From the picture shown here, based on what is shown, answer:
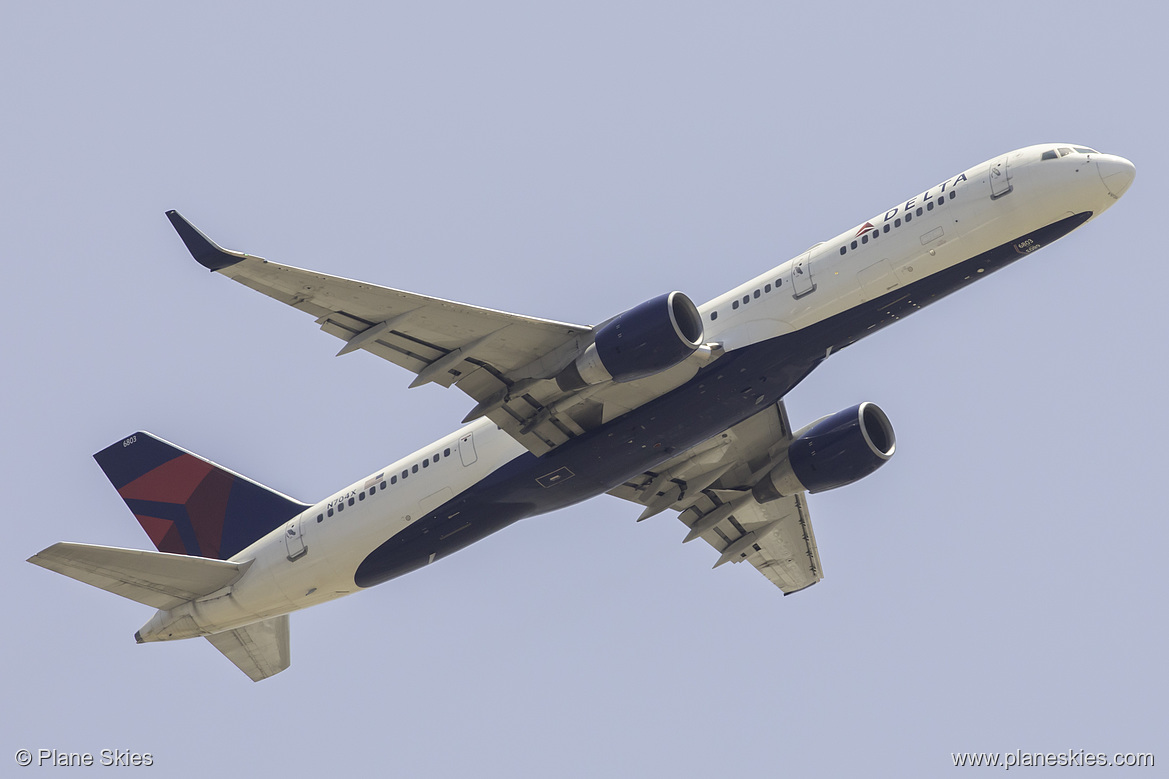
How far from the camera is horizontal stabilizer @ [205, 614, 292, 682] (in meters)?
41.1

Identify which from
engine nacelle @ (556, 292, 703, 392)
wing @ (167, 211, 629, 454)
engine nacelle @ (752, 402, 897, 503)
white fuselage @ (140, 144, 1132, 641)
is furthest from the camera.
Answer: engine nacelle @ (752, 402, 897, 503)

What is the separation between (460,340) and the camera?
109ft

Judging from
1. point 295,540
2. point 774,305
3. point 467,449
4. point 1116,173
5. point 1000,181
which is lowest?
point 295,540

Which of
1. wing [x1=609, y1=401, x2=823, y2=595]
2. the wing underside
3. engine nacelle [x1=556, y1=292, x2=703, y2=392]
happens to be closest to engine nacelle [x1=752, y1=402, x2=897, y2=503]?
wing [x1=609, y1=401, x2=823, y2=595]

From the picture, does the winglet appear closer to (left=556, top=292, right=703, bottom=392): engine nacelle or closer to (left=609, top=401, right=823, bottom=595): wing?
(left=556, top=292, right=703, bottom=392): engine nacelle

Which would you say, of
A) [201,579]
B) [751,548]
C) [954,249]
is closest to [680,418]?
[954,249]

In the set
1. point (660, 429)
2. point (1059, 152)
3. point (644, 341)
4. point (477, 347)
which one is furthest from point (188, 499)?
point (1059, 152)

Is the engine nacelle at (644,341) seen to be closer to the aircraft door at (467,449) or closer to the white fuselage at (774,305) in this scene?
the white fuselage at (774,305)

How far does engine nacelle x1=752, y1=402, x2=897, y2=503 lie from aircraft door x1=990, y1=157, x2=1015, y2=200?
8472mm

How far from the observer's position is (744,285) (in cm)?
3462

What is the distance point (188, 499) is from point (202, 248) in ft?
49.9

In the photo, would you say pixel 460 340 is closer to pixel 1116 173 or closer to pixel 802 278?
pixel 802 278

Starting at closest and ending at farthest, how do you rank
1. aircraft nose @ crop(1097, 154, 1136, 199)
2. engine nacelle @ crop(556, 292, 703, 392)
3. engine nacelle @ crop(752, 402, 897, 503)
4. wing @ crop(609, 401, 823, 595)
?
engine nacelle @ crop(556, 292, 703, 392)
aircraft nose @ crop(1097, 154, 1136, 199)
engine nacelle @ crop(752, 402, 897, 503)
wing @ crop(609, 401, 823, 595)

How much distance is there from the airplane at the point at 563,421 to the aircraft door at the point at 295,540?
2.5 inches
